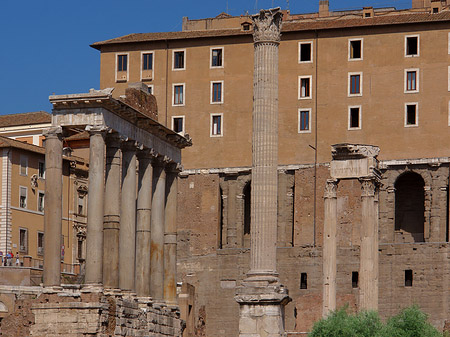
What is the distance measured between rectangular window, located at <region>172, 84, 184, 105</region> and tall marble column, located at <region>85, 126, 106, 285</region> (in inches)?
1014

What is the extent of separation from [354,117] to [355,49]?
339 cm

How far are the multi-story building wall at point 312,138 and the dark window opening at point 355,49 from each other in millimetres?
93

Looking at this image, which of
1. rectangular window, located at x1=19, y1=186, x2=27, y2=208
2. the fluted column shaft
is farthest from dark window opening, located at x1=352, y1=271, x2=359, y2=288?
the fluted column shaft

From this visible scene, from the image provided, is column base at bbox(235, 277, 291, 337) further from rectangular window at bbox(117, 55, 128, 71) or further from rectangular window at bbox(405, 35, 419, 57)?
rectangular window at bbox(117, 55, 128, 71)

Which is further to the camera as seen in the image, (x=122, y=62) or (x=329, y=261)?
(x=122, y=62)

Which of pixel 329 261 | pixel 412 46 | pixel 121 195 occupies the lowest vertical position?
pixel 329 261

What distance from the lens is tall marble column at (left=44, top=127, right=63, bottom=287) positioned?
3844 centimetres

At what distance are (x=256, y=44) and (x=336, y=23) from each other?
33.7 m

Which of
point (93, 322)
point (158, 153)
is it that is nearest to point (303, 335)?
point (158, 153)

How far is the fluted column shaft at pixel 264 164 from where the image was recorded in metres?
30.3

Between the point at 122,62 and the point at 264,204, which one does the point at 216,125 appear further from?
the point at 264,204

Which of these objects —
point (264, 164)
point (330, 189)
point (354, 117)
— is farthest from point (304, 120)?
point (264, 164)

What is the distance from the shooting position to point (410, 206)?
6481cm

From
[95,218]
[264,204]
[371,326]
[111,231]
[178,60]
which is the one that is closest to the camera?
[264,204]
